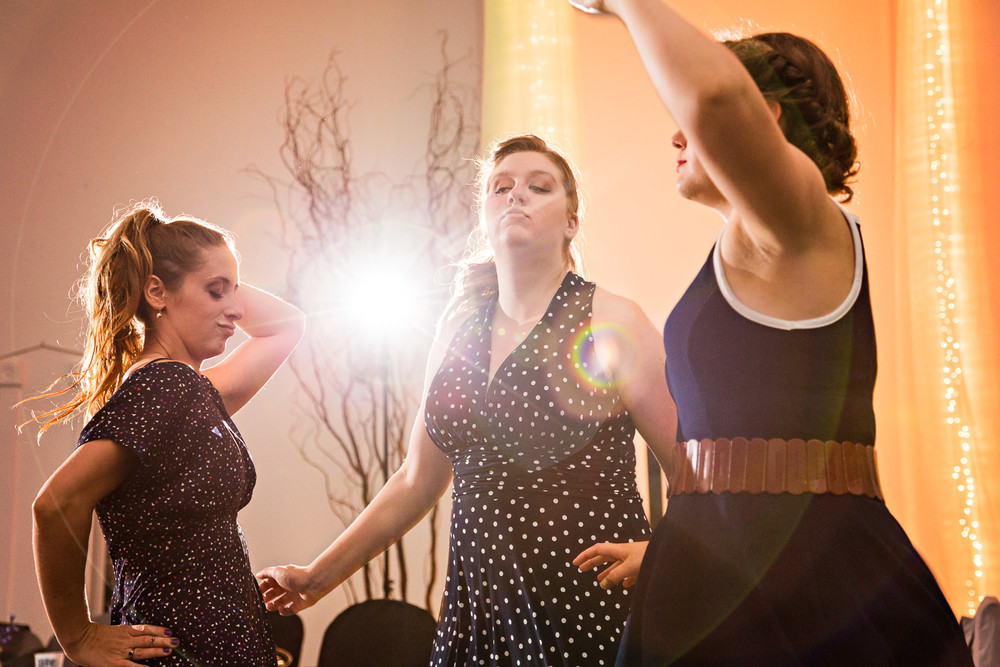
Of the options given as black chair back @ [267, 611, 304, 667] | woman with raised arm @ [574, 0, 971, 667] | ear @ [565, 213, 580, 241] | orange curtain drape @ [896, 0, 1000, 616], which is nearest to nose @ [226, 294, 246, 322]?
ear @ [565, 213, 580, 241]

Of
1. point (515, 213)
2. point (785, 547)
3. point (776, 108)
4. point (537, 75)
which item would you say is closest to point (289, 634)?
point (515, 213)

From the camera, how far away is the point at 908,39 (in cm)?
300

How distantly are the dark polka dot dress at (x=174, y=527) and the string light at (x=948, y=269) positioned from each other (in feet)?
7.99

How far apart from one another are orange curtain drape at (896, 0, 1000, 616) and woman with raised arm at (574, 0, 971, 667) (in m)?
2.32

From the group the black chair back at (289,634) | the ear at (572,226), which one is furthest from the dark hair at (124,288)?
the black chair back at (289,634)

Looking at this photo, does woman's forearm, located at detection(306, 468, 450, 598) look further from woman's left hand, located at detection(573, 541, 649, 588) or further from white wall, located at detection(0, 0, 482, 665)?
white wall, located at detection(0, 0, 482, 665)

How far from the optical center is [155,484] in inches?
46.5

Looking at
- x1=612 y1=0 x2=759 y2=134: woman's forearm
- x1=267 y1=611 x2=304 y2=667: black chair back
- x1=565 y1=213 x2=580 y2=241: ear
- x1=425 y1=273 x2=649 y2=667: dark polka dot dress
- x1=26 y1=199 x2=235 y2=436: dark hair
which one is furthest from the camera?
x1=267 y1=611 x2=304 y2=667: black chair back

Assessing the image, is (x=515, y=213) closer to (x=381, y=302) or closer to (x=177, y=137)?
(x=381, y=302)

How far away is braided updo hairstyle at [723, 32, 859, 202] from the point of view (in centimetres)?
83

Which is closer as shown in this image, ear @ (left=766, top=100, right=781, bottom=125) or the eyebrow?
ear @ (left=766, top=100, right=781, bottom=125)

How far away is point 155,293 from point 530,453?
0.67 metres

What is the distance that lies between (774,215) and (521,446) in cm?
70

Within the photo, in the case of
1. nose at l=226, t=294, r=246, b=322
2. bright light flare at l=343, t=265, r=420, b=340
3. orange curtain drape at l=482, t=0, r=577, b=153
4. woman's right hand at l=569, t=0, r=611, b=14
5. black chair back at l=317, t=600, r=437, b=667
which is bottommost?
black chair back at l=317, t=600, r=437, b=667
